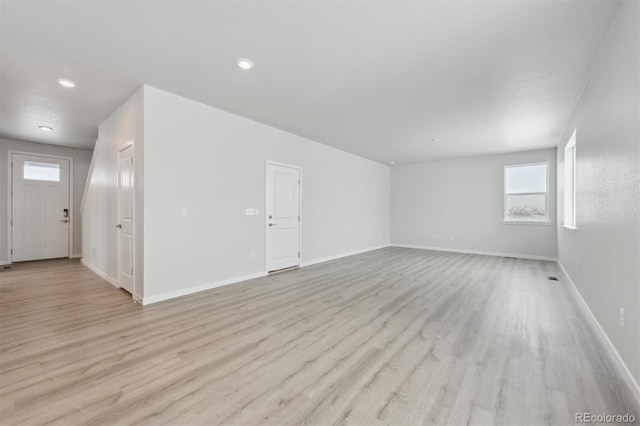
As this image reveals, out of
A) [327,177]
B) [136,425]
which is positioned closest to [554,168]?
[327,177]

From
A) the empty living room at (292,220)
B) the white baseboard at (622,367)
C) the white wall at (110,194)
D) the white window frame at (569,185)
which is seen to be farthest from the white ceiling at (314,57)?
the white baseboard at (622,367)

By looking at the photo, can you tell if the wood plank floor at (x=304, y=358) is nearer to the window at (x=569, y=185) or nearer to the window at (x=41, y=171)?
the window at (x=569, y=185)

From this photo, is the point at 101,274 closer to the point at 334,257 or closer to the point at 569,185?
the point at 334,257

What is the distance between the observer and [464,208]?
769 centimetres

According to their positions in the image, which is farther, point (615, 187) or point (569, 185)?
point (569, 185)

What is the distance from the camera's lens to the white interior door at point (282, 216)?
493 centimetres

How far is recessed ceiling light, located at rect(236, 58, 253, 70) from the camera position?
274cm

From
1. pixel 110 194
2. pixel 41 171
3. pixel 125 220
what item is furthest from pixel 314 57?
pixel 41 171

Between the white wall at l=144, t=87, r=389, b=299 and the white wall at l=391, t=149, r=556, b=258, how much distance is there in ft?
13.2

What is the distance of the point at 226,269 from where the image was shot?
4195 millimetres

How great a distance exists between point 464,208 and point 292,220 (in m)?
5.29

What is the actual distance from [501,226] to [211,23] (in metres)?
7.83

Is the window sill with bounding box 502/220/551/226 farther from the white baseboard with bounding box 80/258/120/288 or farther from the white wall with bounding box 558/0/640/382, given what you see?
the white baseboard with bounding box 80/258/120/288

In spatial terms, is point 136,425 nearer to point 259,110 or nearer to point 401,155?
point 259,110
